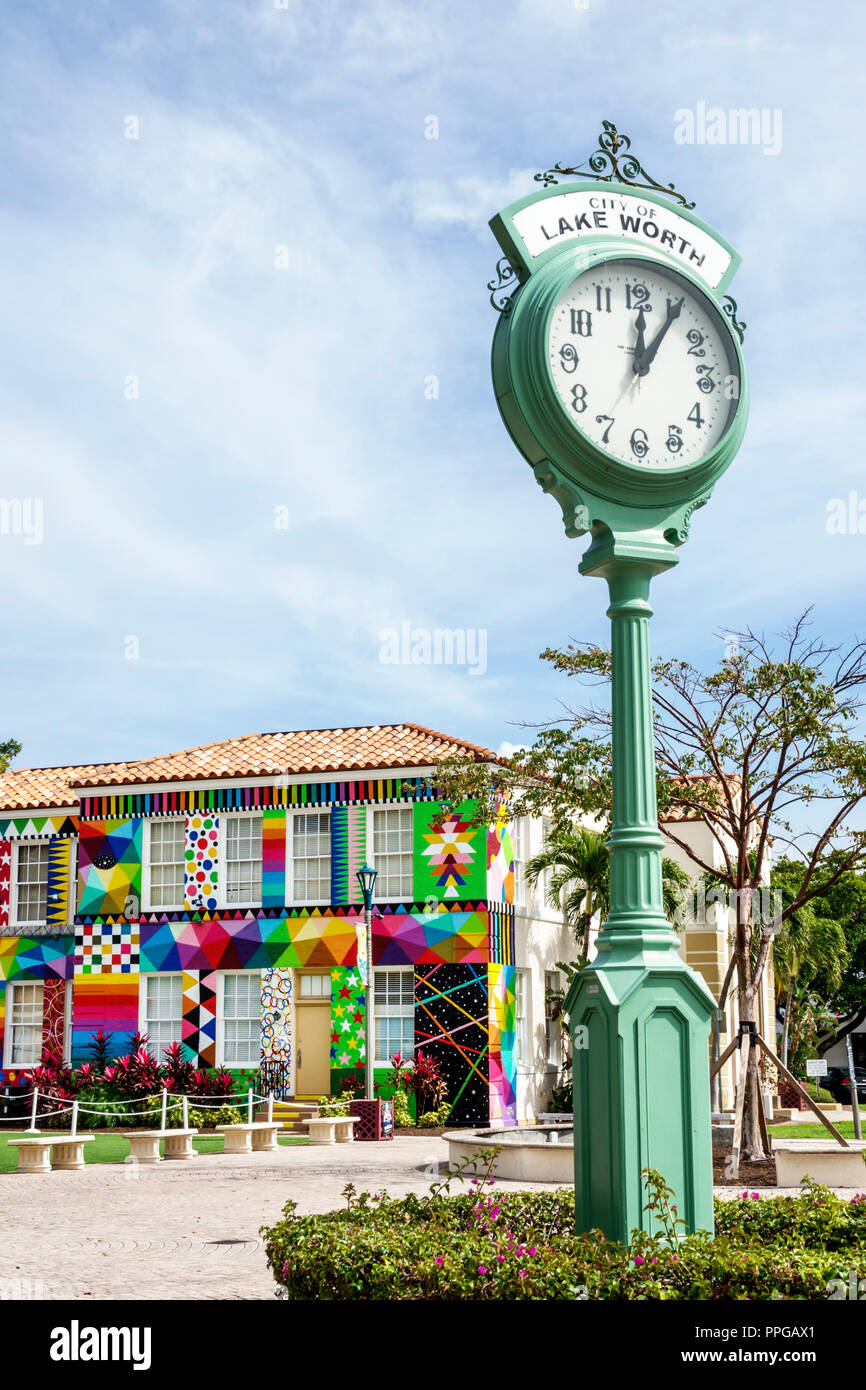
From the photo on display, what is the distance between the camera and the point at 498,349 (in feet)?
24.2

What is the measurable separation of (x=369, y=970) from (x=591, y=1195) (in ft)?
63.9

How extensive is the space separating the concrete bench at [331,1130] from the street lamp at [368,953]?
3.53 ft

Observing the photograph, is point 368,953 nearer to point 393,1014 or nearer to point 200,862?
point 393,1014

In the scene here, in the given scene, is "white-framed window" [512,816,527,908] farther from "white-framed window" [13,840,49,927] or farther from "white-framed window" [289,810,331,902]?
"white-framed window" [13,840,49,927]

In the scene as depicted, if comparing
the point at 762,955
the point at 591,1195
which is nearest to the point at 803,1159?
the point at 762,955

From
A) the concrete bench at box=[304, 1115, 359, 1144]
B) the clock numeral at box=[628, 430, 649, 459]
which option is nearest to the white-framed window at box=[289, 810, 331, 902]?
the concrete bench at box=[304, 1115, 359, 1144]

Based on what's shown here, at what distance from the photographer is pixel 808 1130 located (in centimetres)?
2734

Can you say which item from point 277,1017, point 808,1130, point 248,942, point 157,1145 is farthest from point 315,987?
point 808,1130

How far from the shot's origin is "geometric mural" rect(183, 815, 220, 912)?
2988 cm

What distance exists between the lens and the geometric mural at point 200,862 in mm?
29875

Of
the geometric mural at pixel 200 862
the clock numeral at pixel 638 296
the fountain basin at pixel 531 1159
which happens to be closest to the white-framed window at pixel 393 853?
the geometric mural at pixel 200 862

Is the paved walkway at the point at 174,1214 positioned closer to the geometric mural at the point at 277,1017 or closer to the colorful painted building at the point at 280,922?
the colorful painted building at the point at 280,922

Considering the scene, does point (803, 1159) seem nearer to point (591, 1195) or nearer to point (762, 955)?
point (762, 955)
